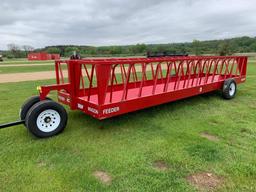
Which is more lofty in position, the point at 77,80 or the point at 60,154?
the point at 77,80

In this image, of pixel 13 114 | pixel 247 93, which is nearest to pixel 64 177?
pixel 13 114

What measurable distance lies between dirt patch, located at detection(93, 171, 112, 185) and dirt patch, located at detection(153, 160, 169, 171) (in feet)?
2.07

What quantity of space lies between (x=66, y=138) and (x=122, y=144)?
3.27 ft

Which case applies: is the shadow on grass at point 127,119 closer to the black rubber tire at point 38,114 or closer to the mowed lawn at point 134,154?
the mowed lawn at point 134,154

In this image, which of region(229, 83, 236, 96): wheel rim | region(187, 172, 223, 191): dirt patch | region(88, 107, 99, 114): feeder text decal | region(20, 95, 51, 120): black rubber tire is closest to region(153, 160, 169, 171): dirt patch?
region(187, 172, 223, 191): dirt patch

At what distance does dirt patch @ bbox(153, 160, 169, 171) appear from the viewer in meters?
2.72

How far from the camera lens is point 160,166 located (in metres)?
2.78

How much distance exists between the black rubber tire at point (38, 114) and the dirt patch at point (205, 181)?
2331 millimetres

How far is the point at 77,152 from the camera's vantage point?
315cm

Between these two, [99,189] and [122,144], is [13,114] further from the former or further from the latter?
[99,189]

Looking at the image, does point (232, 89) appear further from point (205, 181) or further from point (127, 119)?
point (205, 181)

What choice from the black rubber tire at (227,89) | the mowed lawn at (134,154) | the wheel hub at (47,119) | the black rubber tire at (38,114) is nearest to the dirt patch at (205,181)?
the mowed lawn at (134,154)

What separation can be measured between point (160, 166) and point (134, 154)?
45 centimetres

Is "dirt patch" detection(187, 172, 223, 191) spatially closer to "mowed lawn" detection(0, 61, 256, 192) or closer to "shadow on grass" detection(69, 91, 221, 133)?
"mowed lawn" detection(0, 61, 256, 192)
